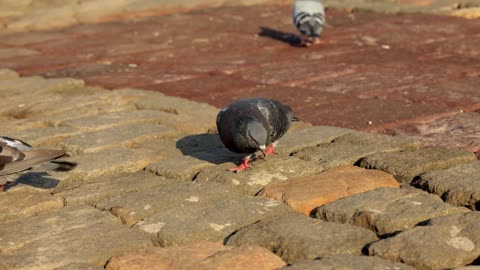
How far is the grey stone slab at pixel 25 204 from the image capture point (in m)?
3.81

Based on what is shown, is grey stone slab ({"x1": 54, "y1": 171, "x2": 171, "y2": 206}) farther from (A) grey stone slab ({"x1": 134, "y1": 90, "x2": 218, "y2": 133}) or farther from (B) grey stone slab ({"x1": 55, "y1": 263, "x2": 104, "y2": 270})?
(A) grey stone slab ({"x1": 134, "y1": 90, "x2": 218, "y2": 133})

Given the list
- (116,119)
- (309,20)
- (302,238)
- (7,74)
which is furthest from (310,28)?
(302,238)

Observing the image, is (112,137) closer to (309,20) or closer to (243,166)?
(243,166)

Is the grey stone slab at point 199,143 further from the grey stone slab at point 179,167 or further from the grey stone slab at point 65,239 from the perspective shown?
the grey stone slab at point 65,239

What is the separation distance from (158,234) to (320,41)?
5758 millimetres

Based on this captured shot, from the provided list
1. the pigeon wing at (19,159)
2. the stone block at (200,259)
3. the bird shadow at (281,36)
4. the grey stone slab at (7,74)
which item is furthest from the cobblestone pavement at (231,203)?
the bird shadow at (281,36)

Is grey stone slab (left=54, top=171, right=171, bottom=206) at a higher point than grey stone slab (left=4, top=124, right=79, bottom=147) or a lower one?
higher

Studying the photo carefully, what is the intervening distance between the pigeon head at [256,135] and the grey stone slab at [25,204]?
100 cm

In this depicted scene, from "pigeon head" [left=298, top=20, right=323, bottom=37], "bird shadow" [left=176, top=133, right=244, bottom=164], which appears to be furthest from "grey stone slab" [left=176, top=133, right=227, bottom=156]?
"pigeon head" [left=298, top=20, right=323, bottom=37]

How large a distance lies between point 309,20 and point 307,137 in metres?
3.92

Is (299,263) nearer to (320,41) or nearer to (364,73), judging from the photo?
(364,73)

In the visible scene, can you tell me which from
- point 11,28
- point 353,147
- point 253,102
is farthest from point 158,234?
point 11,28

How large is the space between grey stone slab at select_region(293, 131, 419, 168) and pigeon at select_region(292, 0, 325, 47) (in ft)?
12.8

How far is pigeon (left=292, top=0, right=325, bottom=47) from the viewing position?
859 centimetres
